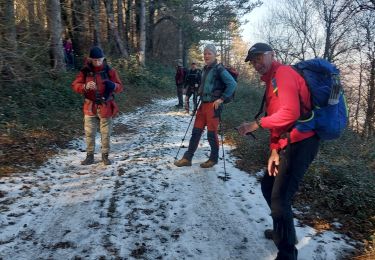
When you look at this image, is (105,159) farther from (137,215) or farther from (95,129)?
(137,215)

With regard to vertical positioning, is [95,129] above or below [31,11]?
below

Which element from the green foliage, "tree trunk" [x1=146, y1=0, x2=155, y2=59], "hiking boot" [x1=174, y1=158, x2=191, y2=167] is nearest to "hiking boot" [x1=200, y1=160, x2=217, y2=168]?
"hiking boot" [x1=174, y1=158, x2=191, y2=167]

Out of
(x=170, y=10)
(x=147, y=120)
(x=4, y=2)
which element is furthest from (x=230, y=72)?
(x=170, y=10)

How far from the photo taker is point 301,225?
14.6 ft

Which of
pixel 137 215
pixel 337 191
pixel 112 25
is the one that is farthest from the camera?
pixel 112 25

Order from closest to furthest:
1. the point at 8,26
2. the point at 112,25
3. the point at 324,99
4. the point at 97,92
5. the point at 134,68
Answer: the point at 324,99
the point at 97,92
the point at 8,26
the point at 112,25
the point at 134,68

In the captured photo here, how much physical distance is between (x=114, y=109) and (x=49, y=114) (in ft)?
13.0

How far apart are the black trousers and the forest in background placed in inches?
46.5

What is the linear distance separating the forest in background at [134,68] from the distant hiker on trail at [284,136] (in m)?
1.26

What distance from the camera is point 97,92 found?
240 inches

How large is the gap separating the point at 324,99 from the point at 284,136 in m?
0.50

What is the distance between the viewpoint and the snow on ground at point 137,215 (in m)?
3.68

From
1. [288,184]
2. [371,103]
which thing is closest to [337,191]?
[288,184]

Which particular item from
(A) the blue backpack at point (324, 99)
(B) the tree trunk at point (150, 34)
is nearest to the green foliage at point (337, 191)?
(A) the blue backpack at point (324, 99)
